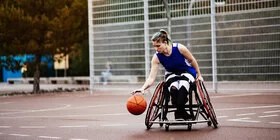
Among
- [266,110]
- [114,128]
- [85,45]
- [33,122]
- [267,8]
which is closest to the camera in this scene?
[114,128]

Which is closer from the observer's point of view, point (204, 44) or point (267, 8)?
point (267, 8)

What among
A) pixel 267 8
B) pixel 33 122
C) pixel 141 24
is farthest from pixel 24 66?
pixel 33 122

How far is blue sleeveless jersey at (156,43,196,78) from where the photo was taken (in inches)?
416

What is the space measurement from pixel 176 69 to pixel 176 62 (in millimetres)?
135

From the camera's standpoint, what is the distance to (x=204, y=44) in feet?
77.1

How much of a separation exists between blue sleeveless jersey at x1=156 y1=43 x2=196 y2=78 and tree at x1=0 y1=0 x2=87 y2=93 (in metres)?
17.3

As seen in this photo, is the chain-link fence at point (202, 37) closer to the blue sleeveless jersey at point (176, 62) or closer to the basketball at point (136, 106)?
the blue sleeveless jersey at point (176, 62)

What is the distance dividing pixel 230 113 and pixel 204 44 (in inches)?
392

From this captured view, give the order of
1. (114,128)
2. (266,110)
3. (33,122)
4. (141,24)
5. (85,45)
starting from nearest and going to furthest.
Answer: (114,128) → (33,122) → (266,110) → (141,24) → (85,45)

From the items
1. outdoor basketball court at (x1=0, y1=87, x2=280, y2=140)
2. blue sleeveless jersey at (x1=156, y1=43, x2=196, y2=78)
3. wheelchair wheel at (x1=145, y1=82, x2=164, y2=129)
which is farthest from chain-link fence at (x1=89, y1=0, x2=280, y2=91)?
wheelchair wheel at (x1=145, y1=82, x2=164, y2=129)

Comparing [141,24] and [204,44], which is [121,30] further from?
[204,44]

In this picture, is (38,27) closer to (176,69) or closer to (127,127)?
(127,127)

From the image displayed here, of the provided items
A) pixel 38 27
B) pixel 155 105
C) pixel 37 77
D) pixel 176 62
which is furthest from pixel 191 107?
pixel 37 77

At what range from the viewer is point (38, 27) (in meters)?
27.9
